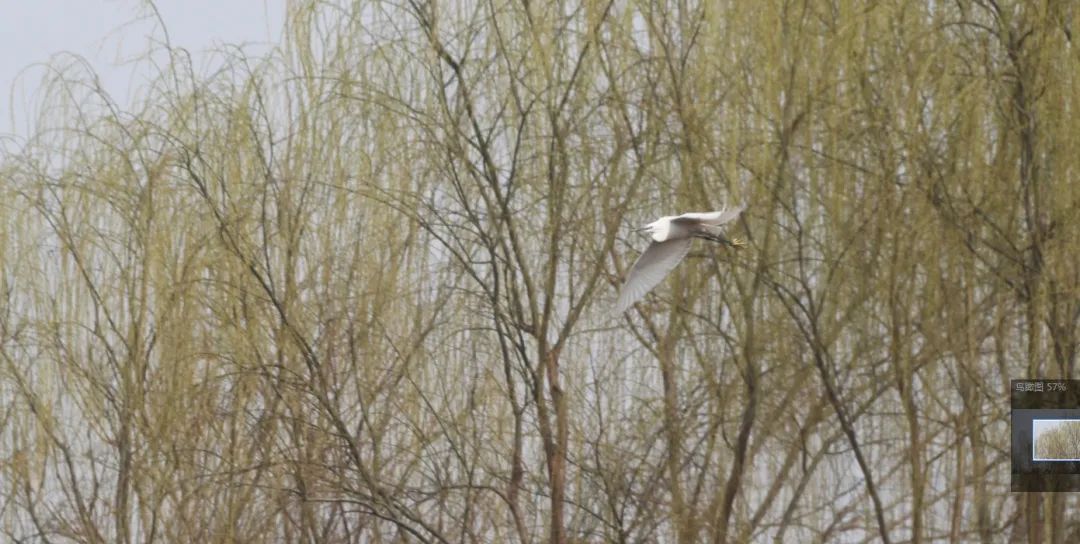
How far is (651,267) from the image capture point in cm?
425

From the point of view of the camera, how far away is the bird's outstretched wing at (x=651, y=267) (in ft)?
13.8

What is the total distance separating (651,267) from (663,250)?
50mm

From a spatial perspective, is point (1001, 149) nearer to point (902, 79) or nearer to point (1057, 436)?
point (902, 79)

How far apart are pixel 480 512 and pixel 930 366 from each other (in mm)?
1261

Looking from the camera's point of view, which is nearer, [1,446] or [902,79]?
[902,79]

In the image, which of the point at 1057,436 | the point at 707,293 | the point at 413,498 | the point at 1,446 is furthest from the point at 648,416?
the point at 1,446

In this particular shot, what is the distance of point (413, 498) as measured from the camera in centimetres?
489

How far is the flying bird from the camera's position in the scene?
420 cm
